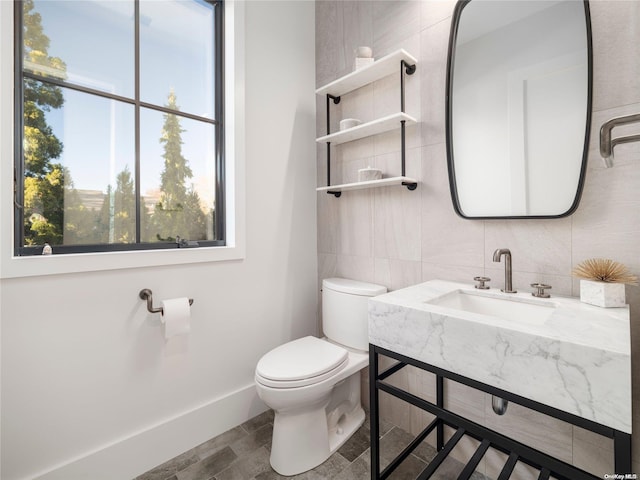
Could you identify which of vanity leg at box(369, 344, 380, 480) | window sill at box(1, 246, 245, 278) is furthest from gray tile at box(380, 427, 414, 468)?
window sill at box(1, 246, 245, 278)

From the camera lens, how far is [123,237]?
148cm

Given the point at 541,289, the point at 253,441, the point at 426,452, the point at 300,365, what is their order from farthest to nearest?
the point at 253,441, the point at 426,452, the point at 300,365, the point at 541,289

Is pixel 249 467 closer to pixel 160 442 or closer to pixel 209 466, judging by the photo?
pixel 209 466

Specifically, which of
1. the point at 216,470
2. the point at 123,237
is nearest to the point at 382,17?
the point at 123,237

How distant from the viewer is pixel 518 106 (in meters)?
1.23

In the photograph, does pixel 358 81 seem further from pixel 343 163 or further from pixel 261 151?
pixel 261 151

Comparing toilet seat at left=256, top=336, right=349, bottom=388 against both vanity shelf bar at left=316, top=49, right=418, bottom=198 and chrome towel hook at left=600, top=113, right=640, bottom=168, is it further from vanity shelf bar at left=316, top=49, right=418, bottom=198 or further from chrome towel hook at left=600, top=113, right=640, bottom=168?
chrome towel hook at left=600, top=113, right=640, bottom=168

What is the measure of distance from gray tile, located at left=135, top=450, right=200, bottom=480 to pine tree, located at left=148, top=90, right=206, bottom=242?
105cm

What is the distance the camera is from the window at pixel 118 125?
1282mm

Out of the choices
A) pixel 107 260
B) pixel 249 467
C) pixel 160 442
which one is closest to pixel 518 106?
pixel 107 260

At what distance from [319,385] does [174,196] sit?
3.88 ft

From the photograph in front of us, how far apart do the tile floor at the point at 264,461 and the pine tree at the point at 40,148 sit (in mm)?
1147

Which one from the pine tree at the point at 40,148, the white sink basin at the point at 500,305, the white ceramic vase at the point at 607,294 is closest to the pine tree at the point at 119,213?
the pine tree at the point at 40,148

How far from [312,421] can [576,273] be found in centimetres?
119
